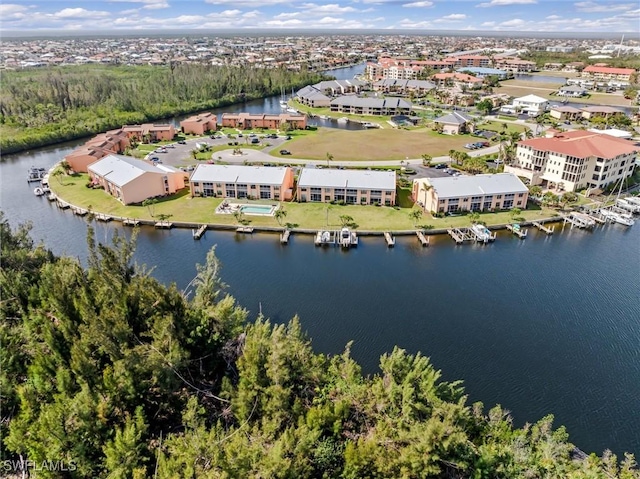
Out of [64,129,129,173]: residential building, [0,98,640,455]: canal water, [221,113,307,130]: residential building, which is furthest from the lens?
[221,113,307,130]: residential building

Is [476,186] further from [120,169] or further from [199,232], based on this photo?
[120,169]

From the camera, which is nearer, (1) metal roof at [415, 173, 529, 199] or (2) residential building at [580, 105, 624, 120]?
(1) metal roof at [415, 173, 529, 199]

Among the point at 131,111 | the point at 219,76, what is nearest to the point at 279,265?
the point at 131,111

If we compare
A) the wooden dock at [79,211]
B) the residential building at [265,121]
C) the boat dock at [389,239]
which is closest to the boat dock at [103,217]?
the wooden dock at [79,211]

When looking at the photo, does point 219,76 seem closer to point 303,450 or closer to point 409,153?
point 409,153

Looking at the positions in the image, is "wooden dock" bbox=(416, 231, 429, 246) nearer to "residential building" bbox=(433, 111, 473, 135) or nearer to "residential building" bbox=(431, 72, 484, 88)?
"residential building" bbox=(433, 111, 473, 135)

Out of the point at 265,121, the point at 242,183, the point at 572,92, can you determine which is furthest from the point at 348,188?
the point at 572,92

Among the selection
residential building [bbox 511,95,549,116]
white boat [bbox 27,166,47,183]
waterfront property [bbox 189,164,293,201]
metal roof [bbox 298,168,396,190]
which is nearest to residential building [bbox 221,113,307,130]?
waterfront property [bbox 189,164,293,201]
